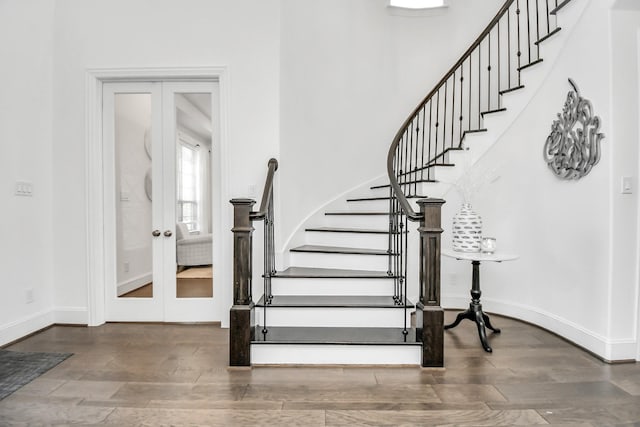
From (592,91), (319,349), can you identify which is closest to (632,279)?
(592,91)

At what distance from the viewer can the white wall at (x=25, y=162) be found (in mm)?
3012

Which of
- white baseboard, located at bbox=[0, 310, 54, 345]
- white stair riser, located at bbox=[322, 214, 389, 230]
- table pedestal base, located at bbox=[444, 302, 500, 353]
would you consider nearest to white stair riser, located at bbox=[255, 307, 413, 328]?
table pedestal base, located at bbox=[444, 302, 500, 353]

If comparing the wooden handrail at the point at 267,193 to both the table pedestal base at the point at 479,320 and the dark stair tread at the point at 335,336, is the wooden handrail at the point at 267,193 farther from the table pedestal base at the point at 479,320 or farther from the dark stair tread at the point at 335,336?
the table pedestal base at the point at 479,320

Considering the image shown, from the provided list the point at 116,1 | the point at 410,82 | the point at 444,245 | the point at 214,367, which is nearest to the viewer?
the point at 214,367

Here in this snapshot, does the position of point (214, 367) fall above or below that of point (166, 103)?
below

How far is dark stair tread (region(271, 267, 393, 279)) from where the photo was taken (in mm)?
3160

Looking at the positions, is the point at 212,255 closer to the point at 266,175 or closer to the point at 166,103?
the point at 266,175

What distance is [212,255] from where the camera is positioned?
3514 mm

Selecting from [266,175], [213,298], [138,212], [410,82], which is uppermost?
[410,82]

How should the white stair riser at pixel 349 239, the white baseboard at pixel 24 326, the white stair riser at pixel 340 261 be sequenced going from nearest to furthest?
the white baseboard at pixel 24 326 → the white stair riser at pixel 340 261 → the white stair riser at pixel 349 239

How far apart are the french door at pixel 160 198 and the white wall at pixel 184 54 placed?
23cm

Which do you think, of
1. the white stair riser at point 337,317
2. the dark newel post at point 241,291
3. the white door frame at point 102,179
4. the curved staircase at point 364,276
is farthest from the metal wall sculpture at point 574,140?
the white door frame at point 102,179

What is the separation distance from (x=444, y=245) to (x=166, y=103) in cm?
309

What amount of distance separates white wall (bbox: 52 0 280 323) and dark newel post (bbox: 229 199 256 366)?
0.83 m
